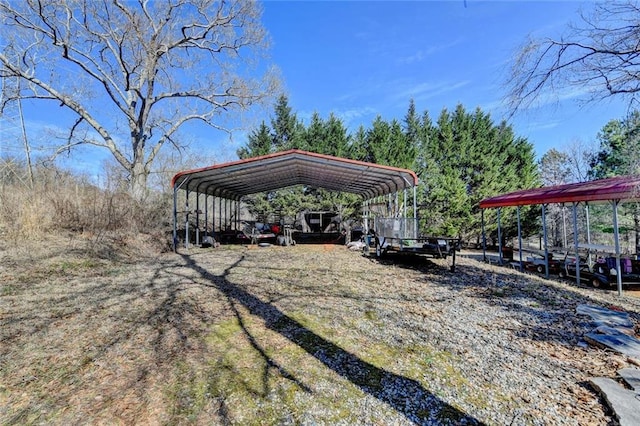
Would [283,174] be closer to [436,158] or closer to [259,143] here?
[259,143]

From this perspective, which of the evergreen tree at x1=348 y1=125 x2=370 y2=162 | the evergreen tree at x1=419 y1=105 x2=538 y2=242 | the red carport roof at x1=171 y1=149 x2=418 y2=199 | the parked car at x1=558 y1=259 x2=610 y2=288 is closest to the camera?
the parked car at x1=558 y1=259 x2=610 y2=288

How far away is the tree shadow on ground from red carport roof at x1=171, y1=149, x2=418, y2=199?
6.83 m

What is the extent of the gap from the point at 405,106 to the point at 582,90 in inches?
805

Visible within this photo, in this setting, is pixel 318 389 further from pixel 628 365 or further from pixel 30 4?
pixel 30 4

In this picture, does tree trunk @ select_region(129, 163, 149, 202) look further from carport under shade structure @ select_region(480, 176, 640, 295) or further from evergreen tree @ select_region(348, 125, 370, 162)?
carport under shade structure @ select_region(480, 176, 640, 295)

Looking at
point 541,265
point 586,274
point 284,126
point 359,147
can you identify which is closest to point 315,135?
point 284,126

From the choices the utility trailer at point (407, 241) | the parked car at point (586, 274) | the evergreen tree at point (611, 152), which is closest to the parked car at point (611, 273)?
the parked car at point (586, 274)

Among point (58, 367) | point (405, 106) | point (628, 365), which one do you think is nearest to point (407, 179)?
point (628, 365)

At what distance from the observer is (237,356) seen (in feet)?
10.3

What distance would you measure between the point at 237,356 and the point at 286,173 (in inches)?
449

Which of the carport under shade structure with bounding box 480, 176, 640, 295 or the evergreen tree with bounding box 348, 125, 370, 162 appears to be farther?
the evergreen tree with bounding box 348, 125, 370, 162

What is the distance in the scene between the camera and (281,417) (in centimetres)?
224

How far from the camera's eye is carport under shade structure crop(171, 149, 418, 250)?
10.4m

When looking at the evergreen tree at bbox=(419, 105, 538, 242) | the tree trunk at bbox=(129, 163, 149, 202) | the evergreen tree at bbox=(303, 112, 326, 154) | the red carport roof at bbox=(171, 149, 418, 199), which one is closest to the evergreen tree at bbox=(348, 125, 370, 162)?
the evergreen tree at bbox=(303, 112, 326, 154)
